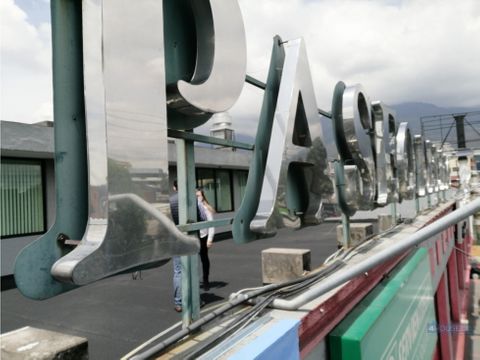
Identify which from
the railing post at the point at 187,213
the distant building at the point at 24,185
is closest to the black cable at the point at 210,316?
the railing post at the point at 187,213

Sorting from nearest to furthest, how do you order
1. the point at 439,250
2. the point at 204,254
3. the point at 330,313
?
1. the point at 330,313
2. the point at 204,254
3. the point at 439,250

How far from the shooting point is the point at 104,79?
1.27 metres

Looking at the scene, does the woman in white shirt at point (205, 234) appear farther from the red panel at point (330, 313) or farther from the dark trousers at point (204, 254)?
the red panel at point (330, 313)

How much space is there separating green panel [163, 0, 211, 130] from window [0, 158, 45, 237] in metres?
7.99

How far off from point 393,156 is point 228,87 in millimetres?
4740

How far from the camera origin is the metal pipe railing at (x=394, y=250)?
4.23 ft

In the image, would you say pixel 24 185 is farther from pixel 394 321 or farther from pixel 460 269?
pixel 460 269

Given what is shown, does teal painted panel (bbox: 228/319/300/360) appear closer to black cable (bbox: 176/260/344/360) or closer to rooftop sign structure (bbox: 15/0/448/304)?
Result: black cable (bbox: 176/260/344/360)

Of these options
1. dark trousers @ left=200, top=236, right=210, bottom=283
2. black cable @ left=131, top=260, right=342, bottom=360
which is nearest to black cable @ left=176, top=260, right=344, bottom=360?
black cable @ left=131, top=260, right=342, bottom=360

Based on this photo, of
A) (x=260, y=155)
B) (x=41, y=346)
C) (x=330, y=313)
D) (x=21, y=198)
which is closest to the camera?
(x=41, y=346)

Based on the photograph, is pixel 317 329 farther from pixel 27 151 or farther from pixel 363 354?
pixel 27 151

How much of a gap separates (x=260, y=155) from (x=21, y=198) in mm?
8136

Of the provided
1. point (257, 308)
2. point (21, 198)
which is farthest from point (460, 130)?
point (257, 308)

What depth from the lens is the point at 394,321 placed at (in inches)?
110
